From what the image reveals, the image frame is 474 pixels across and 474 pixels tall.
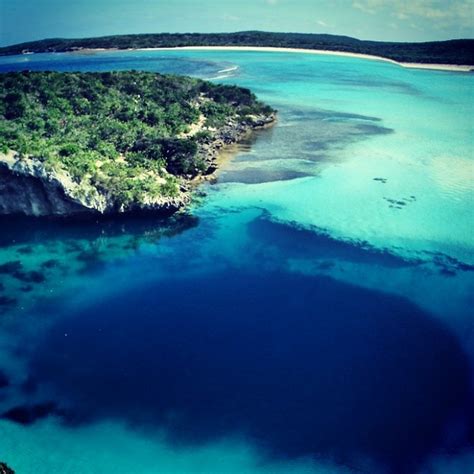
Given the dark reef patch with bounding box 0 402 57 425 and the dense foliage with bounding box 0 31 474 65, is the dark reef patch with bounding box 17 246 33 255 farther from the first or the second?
the dense foliage with bounding box 0 31 474 65

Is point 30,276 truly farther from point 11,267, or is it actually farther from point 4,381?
point 4,381

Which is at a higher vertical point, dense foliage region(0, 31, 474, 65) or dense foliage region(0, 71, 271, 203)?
dense foliage region(0, 31, 474, 65)

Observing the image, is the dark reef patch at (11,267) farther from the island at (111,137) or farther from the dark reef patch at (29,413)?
the dark reef patch at (29,413)

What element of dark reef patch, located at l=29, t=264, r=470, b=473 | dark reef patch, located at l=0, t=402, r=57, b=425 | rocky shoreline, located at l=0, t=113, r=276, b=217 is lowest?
dark reef patch, located at l=0, t=402, r=57, b=425

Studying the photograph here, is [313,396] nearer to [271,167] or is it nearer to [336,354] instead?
[336,354]

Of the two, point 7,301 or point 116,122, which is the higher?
point 116,122

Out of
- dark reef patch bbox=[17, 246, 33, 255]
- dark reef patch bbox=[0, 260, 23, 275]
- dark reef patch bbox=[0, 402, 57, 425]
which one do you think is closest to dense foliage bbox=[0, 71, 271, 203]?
dark reef patch bbox=[17, 246, 33, 255]

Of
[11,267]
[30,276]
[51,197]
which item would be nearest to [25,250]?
[11,267]

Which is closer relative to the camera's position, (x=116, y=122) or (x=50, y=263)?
(x=50, y=263)
